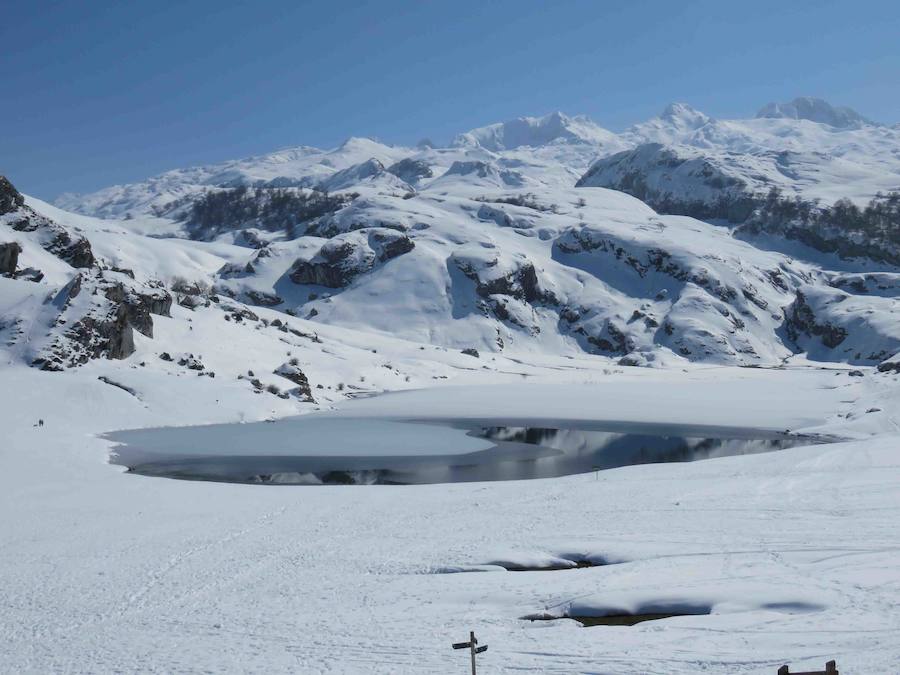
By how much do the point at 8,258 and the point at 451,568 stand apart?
218 feet

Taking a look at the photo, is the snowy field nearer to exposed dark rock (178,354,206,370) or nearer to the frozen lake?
the frozen lake

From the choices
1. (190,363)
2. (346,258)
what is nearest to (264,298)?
(346,258)

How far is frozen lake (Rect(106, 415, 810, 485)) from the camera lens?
43.1 m

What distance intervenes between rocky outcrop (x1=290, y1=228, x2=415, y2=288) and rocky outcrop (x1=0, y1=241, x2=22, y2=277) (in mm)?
94477

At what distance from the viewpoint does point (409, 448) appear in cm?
5191

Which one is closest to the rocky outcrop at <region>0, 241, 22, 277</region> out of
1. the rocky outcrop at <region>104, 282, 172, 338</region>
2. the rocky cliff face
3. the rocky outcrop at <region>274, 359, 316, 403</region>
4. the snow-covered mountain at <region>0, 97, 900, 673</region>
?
the snow-covered mountain at <region>0, 97, 900, 673</region>

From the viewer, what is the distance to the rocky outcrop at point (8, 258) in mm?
70188

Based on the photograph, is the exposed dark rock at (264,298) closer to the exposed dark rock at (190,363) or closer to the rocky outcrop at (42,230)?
the rocky outcrop at (42,230)

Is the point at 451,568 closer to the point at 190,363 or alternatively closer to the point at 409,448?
the point at 409,448

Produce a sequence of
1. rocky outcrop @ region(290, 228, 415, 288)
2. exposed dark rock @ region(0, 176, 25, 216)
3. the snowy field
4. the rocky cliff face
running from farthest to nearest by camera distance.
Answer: rocky outcrop @ region(290, 228, 415, 288), exposed dark rock @ region(0, 176, 25, 216), the rocky cliff face, the snowy field

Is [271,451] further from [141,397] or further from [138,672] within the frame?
[138,672]

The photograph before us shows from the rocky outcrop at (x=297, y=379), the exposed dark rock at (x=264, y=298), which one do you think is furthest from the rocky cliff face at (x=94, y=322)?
the exposed dark rock at (x=264, y=298)

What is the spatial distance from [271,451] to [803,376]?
299 feet

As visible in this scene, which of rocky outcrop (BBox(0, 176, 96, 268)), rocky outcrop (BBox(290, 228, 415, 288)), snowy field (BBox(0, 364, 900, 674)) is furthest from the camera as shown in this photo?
rocky outcrop (BBox(290, 228, 415, 288))
